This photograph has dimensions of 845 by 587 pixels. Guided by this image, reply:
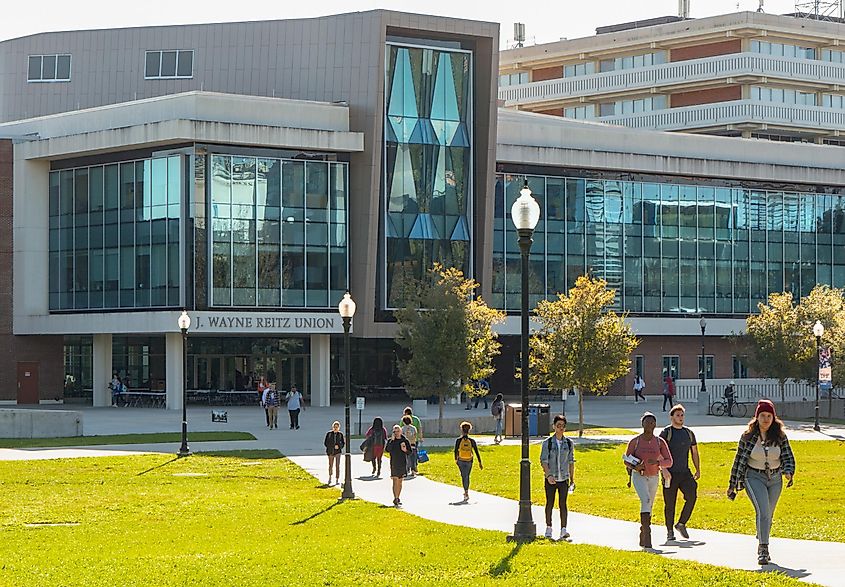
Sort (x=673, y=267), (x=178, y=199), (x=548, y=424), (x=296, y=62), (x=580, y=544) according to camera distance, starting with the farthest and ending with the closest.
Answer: (x=673, y=267)
(x=296, y=62)
(x=178, y=199)
(x=548, y=424)
(x=580, y=544)

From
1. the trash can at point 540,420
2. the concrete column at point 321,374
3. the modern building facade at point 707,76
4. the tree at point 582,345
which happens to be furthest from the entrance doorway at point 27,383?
the modern building facade at point 707,76

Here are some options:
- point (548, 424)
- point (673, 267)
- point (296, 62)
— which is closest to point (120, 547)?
point (548, 424)

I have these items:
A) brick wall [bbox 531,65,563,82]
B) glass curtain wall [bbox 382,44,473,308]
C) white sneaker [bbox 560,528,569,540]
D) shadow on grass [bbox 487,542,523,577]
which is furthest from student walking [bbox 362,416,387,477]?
brick wall [bbox 531,65,563,82]

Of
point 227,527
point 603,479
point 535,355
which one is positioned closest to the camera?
point 227,527

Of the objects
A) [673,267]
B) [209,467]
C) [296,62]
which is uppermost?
[296,62]

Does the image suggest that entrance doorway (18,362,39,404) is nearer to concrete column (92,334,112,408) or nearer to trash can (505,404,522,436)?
concrete column (92,334,112,408)

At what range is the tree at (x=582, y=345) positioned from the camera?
163 feet

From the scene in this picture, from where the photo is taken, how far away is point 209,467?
36.7 metres

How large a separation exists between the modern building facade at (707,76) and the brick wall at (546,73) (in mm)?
A: 68

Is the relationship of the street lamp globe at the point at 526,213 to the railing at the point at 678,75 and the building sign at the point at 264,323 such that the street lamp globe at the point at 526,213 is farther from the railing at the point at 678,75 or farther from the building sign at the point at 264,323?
the railing at the point at 678,75

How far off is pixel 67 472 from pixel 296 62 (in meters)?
37.4

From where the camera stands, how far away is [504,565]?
18.6m

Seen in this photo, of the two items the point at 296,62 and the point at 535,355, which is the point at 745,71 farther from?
the point at 535,355

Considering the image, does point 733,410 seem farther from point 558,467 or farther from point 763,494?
point 763,494
